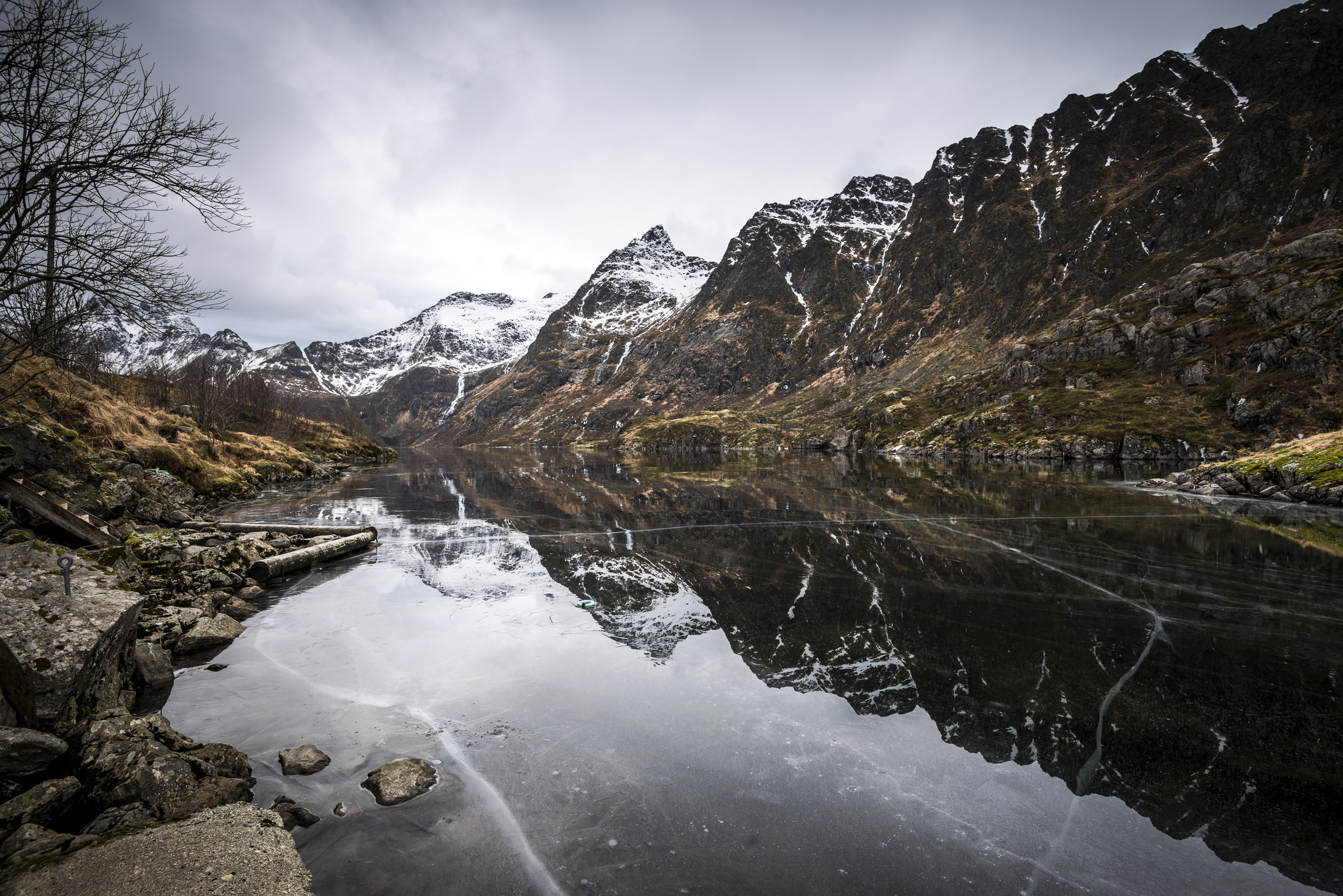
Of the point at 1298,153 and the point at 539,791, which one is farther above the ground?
the point at 1298,153

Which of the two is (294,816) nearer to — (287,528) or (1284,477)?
(287,528)

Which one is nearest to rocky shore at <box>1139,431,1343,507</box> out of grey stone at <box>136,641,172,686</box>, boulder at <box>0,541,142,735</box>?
boulder at <box>0,541,142,735</box>

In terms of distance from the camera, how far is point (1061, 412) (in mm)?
92062

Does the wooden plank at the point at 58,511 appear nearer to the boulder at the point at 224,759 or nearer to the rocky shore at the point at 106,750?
the rocky shore at the point at 106,750

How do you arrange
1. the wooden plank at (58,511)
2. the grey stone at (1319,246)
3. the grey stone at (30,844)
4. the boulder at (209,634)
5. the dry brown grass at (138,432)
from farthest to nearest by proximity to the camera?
the grey stone at (1319,246) < the dry brown grass at (138,432) < the wooden plank at (58,511) < the boulder at (209,634) < the grey stone at (30,844)

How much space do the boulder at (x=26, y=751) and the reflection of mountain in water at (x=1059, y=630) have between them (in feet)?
30.0

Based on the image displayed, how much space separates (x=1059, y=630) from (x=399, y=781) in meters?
14.0

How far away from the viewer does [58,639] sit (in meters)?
7.32

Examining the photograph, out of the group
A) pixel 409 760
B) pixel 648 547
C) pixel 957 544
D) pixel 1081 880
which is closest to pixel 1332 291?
pixel 957 544

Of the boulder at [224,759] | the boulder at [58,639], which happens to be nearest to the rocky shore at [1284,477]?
the boulder at [224,759]

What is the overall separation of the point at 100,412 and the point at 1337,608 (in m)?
53.2

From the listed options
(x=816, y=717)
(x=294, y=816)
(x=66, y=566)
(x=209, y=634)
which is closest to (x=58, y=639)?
(x=66, y=566)

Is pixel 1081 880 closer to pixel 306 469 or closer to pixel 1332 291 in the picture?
pixel 306 469

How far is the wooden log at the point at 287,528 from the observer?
22.8 m
